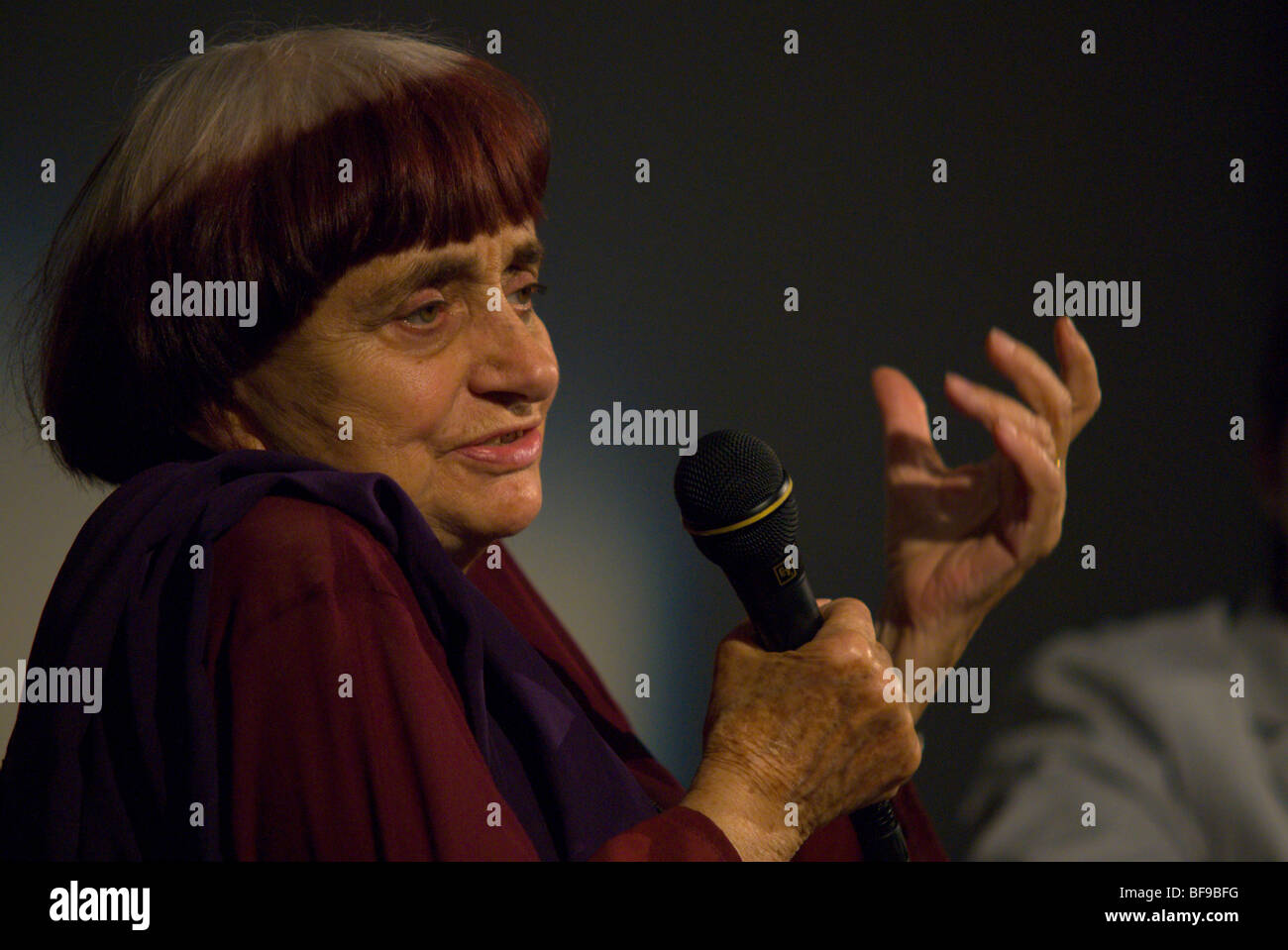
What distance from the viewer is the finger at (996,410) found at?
3.99ft

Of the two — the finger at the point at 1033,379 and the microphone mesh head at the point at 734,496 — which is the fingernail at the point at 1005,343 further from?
the microphone mesh head at the point at 734,496

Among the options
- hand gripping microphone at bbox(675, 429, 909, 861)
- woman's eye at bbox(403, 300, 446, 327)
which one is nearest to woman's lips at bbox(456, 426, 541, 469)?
woman's eye at bbox(403, 300, 446, 327)

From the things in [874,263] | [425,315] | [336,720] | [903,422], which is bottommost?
[336,720]

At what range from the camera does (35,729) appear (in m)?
0.99

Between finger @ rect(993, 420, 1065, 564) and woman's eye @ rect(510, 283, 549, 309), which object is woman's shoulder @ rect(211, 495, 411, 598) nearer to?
woman's eye @ rect(510, 283, 549, 309)

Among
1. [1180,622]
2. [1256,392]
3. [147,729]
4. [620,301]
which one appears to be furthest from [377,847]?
[1256,392]

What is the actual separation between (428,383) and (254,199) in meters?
0.22

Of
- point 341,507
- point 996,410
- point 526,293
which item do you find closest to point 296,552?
point 341,507

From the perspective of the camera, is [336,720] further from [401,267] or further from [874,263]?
[874,263]

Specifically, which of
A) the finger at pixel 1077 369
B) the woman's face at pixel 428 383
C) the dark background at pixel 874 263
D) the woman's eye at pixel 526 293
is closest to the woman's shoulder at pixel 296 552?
the woman's face at pixel 428 383

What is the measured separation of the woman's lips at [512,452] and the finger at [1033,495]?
1.52 ft

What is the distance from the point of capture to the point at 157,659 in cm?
95

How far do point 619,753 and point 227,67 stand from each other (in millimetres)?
794

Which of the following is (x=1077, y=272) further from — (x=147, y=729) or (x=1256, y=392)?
(x=147, y=729)
